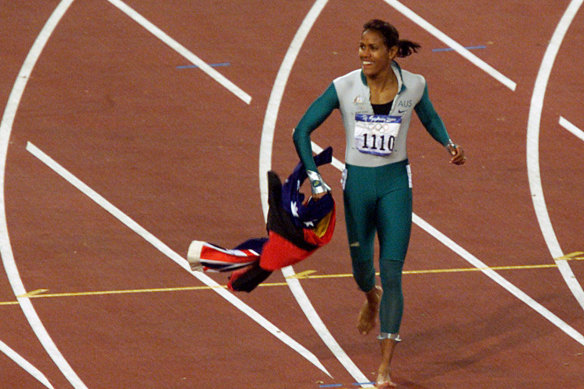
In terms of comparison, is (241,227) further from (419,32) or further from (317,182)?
(419,32)

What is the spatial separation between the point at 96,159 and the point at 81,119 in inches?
34.2

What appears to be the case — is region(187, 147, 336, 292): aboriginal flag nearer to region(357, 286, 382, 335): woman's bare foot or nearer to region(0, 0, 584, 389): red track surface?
region(0, 0, 584, 389): red track surface

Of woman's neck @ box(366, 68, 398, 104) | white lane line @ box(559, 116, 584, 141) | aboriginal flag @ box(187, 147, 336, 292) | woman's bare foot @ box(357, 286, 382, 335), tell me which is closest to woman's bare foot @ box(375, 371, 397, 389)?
woman's bare foot @ box(357, 286, 382, 335)

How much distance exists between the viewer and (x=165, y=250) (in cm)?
1175

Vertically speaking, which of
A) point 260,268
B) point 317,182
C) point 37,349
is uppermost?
point 317,182

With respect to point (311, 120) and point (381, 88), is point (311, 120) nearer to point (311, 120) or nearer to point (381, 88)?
point (311, 120)

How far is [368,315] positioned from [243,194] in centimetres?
297

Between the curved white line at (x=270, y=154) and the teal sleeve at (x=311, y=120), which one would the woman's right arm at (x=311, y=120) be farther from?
the curved white line at (x=270, y=154)

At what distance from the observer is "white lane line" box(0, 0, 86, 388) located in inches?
390

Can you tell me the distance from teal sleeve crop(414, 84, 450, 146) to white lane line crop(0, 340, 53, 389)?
10.9ft

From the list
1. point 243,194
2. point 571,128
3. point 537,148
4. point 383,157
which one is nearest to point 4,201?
point 243,194

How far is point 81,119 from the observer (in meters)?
14.0

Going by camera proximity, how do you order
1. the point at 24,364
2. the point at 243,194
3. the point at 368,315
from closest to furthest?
1. the point at 24,364
2. the point at 368,315
3. the point at 243,194

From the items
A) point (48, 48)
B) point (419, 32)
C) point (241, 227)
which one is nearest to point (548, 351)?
point (241, 227)
